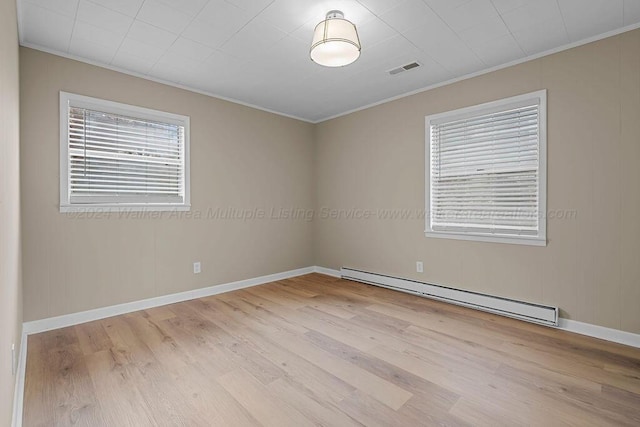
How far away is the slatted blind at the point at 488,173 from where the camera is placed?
3.00 m

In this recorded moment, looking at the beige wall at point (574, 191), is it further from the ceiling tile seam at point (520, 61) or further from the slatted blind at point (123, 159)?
the slatted blind at point (123, 159)

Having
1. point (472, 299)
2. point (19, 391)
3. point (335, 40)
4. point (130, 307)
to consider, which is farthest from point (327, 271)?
point (19, 391)

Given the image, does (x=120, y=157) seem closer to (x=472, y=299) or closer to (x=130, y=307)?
(x=130, y=307)

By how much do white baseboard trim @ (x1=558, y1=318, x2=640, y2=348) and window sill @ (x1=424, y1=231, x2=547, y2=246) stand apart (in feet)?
2.38

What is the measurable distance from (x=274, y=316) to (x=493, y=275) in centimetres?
233

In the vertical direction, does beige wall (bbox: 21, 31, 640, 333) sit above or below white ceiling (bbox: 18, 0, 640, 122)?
below

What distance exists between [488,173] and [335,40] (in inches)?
86.4

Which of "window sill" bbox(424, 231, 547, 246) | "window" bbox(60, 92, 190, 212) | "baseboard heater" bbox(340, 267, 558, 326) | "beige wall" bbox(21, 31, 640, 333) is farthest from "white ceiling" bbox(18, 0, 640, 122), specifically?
"baseboard heater" bbox(340, 267, 558, 326)

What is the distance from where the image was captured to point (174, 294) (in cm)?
357

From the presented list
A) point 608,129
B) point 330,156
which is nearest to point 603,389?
point 608,129

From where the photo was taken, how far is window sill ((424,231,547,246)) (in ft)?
9.64

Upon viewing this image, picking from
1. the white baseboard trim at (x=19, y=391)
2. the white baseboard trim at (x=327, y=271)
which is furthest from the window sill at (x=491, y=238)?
the white baseboard trim at (x=19, y=391)

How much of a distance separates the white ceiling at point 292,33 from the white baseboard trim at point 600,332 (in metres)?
2.46

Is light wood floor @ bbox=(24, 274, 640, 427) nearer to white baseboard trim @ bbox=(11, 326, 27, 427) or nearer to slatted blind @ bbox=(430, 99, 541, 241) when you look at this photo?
white baseboard trim @ bbox=(11, 326, 27, 427)
